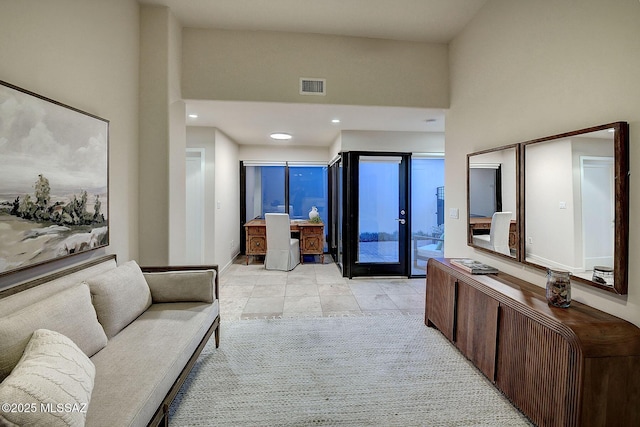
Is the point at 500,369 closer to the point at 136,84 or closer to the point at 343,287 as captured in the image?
the point at 343,287

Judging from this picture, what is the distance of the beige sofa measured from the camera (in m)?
0.99

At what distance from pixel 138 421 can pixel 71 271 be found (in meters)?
1.14

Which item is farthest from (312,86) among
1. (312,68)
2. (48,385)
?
(48,385)

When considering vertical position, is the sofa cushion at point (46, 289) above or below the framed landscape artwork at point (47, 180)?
below

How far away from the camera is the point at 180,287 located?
2.29m

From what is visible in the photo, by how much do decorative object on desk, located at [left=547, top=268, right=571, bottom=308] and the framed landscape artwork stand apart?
286 cm

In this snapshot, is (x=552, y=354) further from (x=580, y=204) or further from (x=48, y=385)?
(x=48, y=385)

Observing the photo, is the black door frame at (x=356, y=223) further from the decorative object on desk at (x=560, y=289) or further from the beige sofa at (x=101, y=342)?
the decorative object on desk at (x=560, y=289)

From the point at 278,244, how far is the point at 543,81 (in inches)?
165

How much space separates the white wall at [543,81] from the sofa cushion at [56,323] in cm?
276

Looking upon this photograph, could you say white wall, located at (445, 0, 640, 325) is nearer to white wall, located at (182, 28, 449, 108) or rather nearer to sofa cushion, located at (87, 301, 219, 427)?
white wall, located at (182, 28, 449, 108)

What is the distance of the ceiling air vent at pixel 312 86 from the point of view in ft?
10.1

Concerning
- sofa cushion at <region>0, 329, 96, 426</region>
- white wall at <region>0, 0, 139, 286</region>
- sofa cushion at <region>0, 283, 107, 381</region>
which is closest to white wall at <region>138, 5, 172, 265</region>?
white wall at <region>0, 0, 139, 286</region>

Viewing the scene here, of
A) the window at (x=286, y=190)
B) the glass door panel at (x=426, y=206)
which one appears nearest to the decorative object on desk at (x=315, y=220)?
the window at (x=286, y=190)
